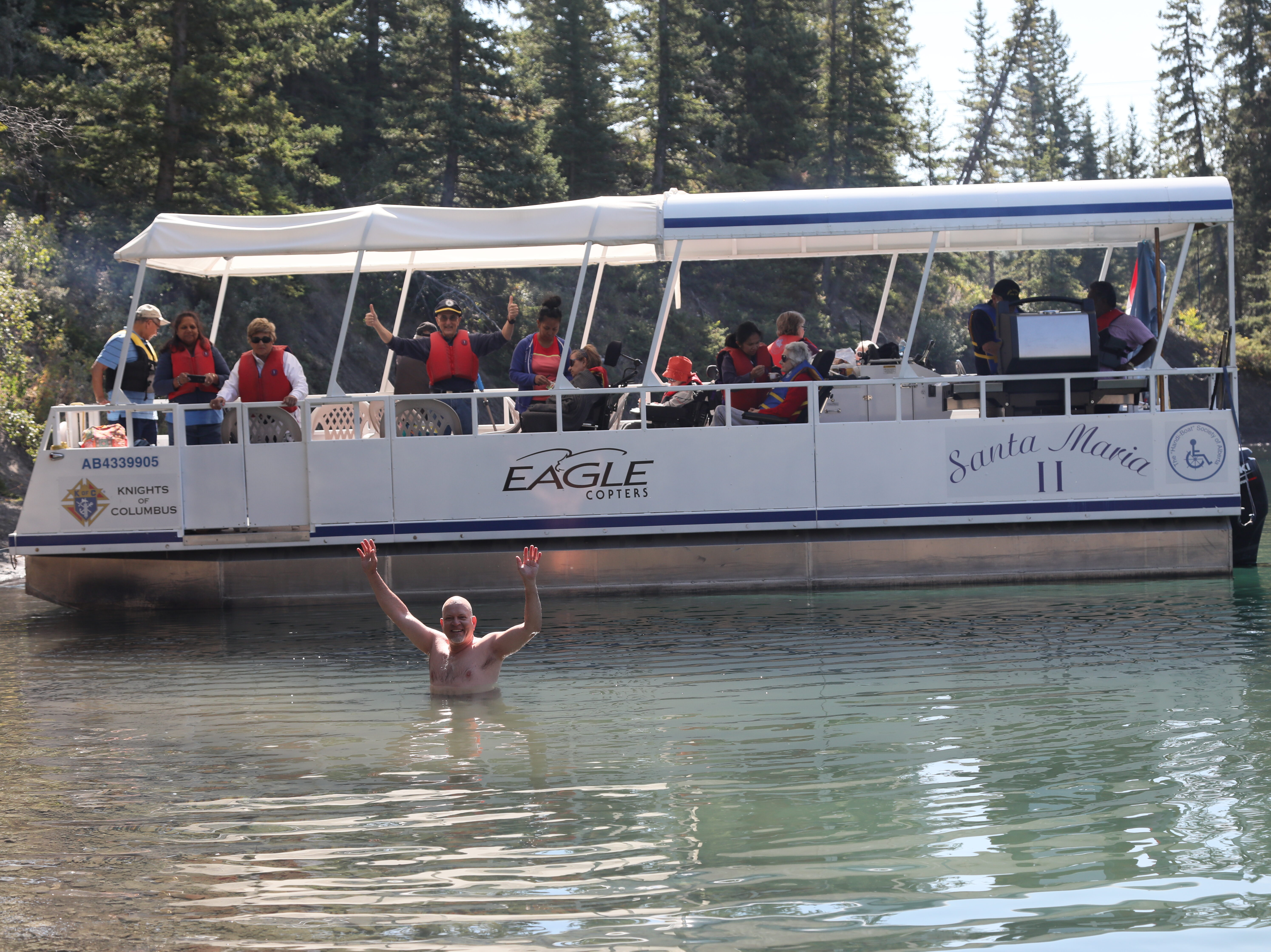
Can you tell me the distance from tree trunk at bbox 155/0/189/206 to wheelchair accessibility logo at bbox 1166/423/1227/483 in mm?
20257

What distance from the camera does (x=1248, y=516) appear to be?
473 inches

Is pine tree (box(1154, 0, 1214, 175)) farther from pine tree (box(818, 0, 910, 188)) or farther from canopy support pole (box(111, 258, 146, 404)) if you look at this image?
canopy support pole (box(111, 258, 146, 404))

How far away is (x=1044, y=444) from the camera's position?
1140 cm

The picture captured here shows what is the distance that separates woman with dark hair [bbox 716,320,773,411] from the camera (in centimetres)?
1195

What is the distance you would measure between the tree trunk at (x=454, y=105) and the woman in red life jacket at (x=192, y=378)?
2327 cm

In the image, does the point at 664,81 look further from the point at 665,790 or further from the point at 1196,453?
the point at 665,790

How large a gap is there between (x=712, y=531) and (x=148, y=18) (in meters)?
19.3

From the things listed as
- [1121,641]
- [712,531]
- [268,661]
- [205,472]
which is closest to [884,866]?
[1121,641]

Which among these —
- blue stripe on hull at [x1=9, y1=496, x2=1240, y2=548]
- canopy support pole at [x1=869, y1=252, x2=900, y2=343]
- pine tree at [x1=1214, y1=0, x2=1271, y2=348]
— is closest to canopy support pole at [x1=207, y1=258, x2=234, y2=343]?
blue stripe on hull at [x1=9, y1=496, x2=1240, y2=548]

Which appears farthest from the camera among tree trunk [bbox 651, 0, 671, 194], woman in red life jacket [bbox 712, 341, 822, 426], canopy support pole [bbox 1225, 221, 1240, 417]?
tree trunk [bbox 651, 0, 671, 194]

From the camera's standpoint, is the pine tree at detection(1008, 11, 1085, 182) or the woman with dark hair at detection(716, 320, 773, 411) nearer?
the woman with dark hair at detection(716, 320, 773, 411)

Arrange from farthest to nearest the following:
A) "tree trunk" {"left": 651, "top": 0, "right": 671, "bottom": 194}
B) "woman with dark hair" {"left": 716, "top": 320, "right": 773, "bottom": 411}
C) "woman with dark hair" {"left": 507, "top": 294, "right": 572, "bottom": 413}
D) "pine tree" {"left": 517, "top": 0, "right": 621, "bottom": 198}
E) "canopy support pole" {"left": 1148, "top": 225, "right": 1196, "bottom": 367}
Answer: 1. "tree trunk" {"left": 651, "top": 0, "right": 671, "bottom": 194}
2. "pine tree" {"left": 517, "top": 0, "right": 621, "bottom": 198}
3. "woman with dark hair" {"left": 507, "top": 294, "right": 572, "bottom": 413}
4. "woman with dark hair" {"left": 716, "top": 320, "right": 773, "bottom": 411}
5. "canopy support pole" {"left": 1148, "top": 225, "right": 1196, "bottom": 367}

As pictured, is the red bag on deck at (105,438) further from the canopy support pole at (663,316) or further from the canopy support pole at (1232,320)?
the canopy support pole at (663,316)

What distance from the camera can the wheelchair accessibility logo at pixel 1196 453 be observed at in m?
11.4
